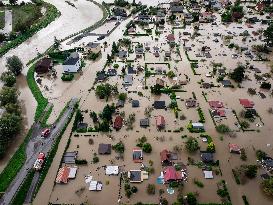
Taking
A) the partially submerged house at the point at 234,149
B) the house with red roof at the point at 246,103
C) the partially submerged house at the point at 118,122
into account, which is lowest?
the partially submerged house at the point at 234,149

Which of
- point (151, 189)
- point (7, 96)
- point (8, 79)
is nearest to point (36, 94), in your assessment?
point (7, 96)

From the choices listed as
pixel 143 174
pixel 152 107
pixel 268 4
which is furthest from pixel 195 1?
pixel 143 174

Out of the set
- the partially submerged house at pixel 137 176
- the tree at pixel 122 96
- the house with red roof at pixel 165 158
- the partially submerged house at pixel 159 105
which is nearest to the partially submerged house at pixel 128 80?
the tree at pixel 122 96

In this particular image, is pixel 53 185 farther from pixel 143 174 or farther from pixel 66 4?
pixel 66 4

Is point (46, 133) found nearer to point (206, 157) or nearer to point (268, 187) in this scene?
point (206, 157)

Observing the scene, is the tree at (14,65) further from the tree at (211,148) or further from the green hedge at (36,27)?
the tree at (211,148)

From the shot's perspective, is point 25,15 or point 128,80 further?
point 25,15
